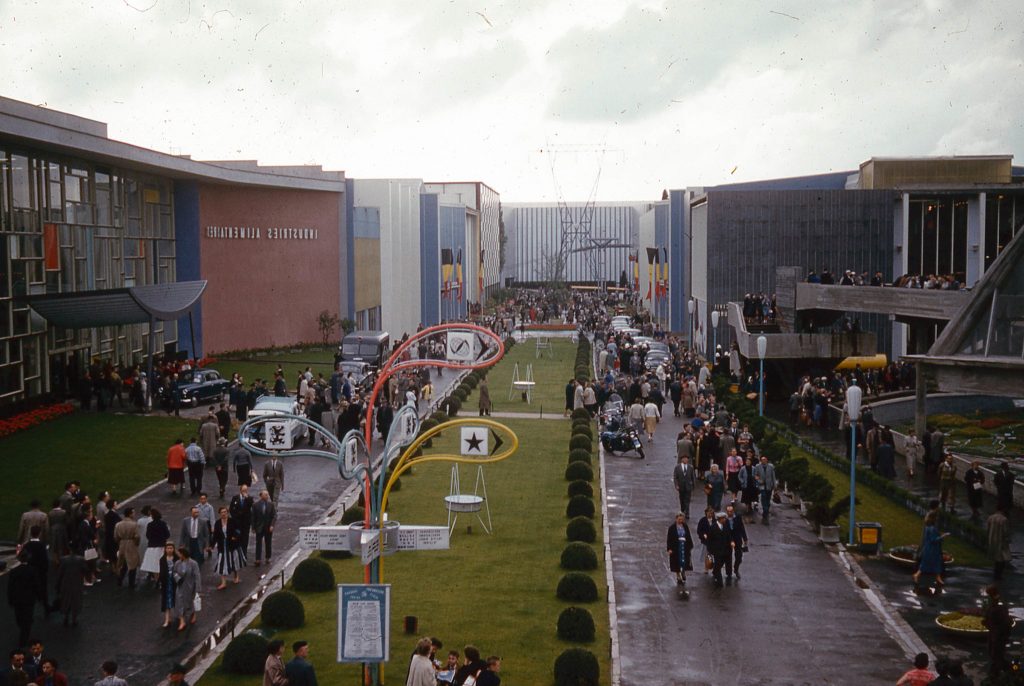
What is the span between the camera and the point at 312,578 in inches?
664

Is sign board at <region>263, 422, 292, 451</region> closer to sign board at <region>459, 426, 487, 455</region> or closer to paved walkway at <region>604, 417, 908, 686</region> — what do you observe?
sign board at <region>459, 426, 487, 455</region>

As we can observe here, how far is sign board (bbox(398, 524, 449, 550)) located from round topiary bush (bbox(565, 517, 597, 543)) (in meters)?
6.57

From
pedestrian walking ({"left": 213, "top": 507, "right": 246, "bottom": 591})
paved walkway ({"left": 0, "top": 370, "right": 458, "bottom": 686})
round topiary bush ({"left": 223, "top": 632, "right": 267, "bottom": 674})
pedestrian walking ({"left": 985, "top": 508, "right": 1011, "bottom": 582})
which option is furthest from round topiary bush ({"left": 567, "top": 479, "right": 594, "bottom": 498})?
round topiary bush ({"left": 223, "top": 632, "right": 267, "bottom": 674})

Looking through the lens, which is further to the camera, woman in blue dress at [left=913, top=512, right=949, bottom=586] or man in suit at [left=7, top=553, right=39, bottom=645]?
woman in blue dress at [left=913, top=512, right=949, bottom=586]

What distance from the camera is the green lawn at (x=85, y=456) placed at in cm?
2312

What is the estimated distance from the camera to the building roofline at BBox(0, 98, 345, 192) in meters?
30.8

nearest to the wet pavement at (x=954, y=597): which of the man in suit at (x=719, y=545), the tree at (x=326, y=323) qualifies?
the man in suit at (x=719, y=545)

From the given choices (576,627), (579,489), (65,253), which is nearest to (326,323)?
(65,253)

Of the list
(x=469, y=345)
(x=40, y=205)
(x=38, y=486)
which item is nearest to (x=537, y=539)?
(x=469, y=345)

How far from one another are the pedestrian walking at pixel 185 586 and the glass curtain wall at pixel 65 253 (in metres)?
18.3

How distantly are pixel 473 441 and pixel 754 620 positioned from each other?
5.06m

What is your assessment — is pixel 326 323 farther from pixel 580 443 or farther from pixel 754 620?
pixel 754 620

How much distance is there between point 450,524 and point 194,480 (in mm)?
5936

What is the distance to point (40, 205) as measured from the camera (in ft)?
112
